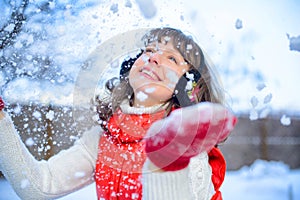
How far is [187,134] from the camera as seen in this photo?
1.75 ft

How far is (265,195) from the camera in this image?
54.7 inches

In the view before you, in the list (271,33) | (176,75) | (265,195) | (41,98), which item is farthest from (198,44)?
(265,195)

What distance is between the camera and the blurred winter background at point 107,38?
759mm

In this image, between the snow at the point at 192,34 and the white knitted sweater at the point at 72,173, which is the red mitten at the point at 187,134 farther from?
the snow at the point at 192,34

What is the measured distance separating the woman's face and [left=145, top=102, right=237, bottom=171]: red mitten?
68 mm

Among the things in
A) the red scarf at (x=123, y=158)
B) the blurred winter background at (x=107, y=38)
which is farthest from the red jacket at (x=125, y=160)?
the blurred winter background at (x=107, y=38)

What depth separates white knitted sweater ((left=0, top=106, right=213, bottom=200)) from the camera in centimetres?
57

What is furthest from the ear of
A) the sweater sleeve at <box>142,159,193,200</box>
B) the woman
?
the sweater sleeve at <box>142,159,193,200</box>

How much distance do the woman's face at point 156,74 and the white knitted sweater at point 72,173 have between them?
1.0 inches

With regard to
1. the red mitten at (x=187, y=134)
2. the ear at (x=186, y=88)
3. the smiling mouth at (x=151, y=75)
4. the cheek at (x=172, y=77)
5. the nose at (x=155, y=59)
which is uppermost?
the nose at (x=155, y=59)

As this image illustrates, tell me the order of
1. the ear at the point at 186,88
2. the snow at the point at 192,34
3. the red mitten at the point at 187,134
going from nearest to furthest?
the red mitten at the point at 187,134, the ear at the point at 186,88, the snow at the point at 192,34

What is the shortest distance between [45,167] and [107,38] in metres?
0.25

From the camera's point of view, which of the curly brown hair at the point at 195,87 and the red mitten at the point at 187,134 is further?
the curly brown hair at the point at 195,87

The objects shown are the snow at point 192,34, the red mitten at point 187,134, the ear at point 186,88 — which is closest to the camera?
the red mitten at point 187,134
